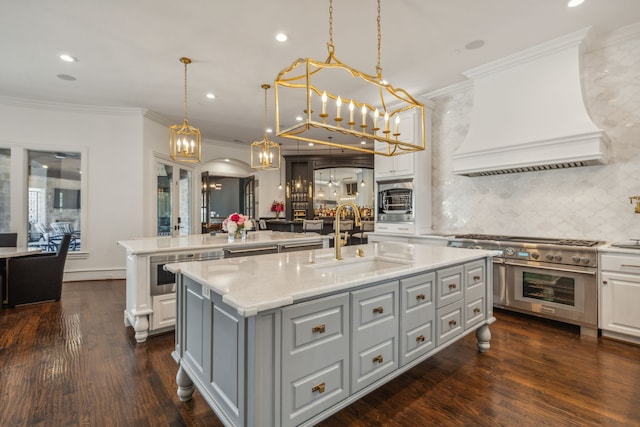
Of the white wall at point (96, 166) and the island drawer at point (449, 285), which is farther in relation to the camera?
the white wall at point (96, 166)

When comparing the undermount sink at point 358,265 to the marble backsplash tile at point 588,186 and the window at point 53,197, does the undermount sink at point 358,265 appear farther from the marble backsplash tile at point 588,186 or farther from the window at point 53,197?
the window at point 53,197

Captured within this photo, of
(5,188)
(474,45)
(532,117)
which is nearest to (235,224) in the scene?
(474,45)

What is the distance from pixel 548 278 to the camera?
3289 millimetres

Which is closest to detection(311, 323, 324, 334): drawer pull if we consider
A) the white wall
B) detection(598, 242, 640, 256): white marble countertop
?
detection(598, 242, 640, 256): white marble countertop

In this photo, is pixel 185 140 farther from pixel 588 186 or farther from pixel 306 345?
pixel 588 186

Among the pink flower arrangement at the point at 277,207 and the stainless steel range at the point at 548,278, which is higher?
the pink flower arrangement at the point at 277,207

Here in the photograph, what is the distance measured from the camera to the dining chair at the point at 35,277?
396 centimetres

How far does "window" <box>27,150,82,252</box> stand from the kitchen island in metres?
5.14

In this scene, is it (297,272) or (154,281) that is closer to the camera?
(297,272)

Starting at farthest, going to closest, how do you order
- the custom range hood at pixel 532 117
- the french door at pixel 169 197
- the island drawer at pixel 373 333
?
the french door at pixel 169 197 < the custom range hood at pixel 532 117 < the island drawer at pixel 373 333

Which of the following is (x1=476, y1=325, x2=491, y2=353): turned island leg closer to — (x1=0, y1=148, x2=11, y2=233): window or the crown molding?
the crown molding

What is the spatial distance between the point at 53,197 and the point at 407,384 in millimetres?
6555

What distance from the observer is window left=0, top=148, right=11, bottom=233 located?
5211mm

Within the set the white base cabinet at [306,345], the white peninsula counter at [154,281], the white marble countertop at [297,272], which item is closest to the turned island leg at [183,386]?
the white base cabinet at [306,345]
